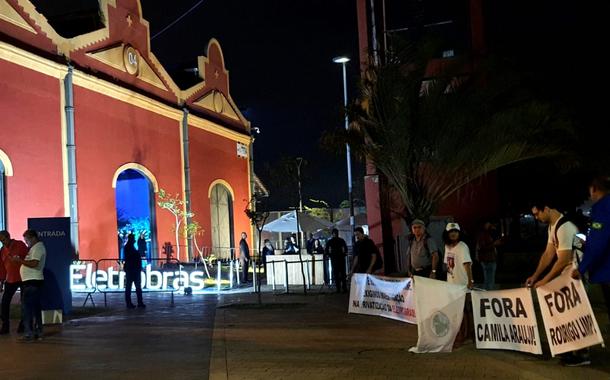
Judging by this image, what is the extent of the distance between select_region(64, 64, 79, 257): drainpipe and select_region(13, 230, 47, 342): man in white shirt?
968 cm

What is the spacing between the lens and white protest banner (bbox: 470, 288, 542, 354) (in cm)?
735

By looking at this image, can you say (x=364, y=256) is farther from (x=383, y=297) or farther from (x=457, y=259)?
(x=457, y=259)

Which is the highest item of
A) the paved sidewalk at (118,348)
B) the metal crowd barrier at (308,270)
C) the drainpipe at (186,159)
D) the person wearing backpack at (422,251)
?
the drainpipe at (186,159)

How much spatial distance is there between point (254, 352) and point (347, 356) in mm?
1242

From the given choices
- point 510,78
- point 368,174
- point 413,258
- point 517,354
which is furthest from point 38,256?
point 368,174

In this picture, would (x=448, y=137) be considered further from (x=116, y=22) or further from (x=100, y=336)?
(x=116, y=22)

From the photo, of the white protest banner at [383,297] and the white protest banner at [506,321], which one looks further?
the white protest banner at [383,297]

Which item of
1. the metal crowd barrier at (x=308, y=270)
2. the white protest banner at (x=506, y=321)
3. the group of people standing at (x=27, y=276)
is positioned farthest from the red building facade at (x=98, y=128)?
the white protest banner at (x=506, y=321)

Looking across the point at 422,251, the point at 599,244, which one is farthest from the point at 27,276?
the point at 599,244

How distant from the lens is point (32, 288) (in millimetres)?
10375

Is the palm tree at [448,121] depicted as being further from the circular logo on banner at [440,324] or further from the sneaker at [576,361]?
the sneaker at [576,361]

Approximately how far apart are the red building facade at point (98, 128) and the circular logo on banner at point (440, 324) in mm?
13165

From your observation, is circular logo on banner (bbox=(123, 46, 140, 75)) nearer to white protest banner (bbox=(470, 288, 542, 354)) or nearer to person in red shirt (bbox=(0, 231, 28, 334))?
person in red shirt (bbox=(0, 231, 28, 334))

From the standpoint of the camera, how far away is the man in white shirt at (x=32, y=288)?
407 inches
